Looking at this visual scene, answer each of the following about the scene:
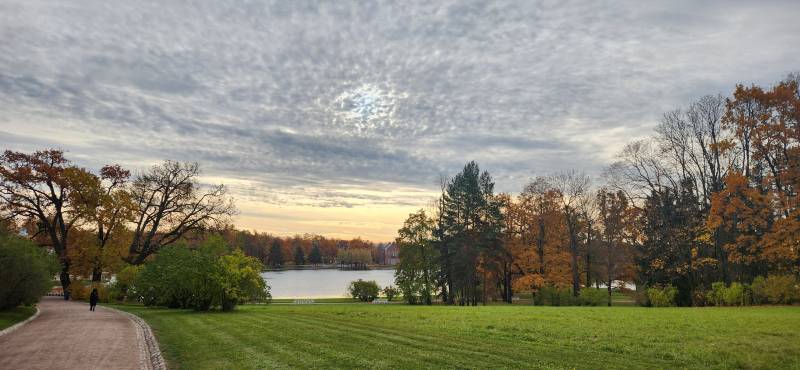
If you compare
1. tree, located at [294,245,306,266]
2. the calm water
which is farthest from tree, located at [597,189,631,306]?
tree, located at [294,245,306,266]

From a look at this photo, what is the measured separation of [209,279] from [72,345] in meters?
10.0

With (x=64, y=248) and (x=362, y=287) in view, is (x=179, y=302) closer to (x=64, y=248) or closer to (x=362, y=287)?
(x=64, y=248)

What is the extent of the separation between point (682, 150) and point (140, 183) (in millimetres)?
44900

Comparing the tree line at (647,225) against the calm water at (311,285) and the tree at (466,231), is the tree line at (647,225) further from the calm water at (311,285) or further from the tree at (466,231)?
the calm water at (311,285)

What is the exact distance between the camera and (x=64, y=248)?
36375 millimetres

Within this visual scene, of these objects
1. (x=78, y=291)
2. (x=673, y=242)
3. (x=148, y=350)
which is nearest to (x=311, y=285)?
(x=78, y=291)

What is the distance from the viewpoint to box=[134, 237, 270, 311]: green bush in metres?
23.1

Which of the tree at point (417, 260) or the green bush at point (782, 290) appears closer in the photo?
the green bush at point (782, 290)

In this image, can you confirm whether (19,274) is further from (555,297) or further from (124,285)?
(555,297)

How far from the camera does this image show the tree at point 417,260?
40.5 metres

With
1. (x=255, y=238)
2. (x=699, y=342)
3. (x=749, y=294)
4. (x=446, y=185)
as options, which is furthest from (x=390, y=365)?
(x=255, y=238)

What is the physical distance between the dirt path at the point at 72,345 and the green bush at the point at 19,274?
2.01 meters

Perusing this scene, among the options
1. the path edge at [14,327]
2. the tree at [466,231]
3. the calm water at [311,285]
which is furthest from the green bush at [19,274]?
the calm water at [311,285]

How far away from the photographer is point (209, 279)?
23000 millimetres
